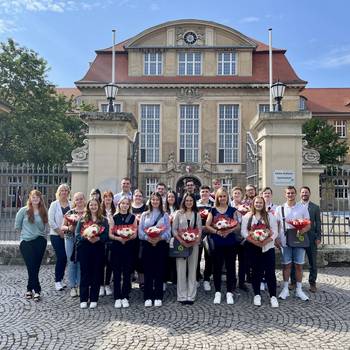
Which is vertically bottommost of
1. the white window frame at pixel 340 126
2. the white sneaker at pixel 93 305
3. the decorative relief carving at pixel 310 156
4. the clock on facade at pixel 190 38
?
the white sneaker at pixel 93 305

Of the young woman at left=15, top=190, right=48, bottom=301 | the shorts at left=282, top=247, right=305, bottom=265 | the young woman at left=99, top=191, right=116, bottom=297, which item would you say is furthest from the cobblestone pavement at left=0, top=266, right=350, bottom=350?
the shorts at left=282, top=247, right=305, bottom=265

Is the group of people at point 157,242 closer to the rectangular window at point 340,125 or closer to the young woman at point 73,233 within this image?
the young woman at point 73,233

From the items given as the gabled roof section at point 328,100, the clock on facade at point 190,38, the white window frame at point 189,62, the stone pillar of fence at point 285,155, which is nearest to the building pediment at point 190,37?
the clock on facade at point 190,38

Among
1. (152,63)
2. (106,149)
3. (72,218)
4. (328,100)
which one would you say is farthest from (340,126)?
(72,218)

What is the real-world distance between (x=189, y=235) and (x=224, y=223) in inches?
21.5

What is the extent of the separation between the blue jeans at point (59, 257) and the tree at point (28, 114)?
15.8m

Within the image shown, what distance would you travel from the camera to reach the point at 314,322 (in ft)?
15.5

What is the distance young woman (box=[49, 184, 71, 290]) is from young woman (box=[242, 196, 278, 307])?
2969mm

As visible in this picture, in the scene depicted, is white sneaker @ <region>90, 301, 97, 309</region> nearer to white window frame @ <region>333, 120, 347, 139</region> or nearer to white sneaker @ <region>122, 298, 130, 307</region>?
white sneaker @ <region>122, 298, 130, 307</region>

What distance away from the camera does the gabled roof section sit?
41819 millimetres

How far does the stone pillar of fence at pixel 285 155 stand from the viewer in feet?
25.6

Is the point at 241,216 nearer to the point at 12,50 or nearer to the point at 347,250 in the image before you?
the point at 347,250

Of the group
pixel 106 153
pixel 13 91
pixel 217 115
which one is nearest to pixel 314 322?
pixel 106 153

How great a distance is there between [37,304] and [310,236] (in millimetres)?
4358
